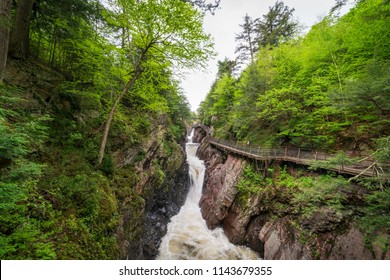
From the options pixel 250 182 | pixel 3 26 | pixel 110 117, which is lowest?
pixel 250 182

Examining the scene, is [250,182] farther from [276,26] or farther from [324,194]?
[276,26]

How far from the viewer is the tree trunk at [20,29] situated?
5.83 metres

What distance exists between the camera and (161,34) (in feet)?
21.7

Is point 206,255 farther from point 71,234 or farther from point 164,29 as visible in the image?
point 164,29

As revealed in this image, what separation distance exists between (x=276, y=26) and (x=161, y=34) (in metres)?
19.9

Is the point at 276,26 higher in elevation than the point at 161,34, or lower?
higher

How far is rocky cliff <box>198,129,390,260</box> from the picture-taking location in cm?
669

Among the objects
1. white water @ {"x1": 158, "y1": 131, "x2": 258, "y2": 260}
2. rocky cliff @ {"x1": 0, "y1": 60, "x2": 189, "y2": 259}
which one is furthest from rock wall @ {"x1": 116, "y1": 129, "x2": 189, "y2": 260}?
white water @ {"x1": 158, "y1": 131, "x2": 258, "y2": 260}

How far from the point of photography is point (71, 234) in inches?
169

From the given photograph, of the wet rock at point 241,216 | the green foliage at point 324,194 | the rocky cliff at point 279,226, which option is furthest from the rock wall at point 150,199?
the green foliage at point 324,194

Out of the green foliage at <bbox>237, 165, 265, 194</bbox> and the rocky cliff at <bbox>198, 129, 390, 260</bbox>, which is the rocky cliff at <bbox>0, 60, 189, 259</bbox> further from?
the green foliage at <bbox>237, 165, 265, 194</bbox>

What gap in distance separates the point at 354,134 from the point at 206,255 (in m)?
11.5

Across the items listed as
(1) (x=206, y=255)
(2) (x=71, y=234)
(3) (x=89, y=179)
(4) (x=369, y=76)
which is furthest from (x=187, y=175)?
(4) (x=369, y=76)

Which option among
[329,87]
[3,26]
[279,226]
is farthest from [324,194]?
[3,26]
